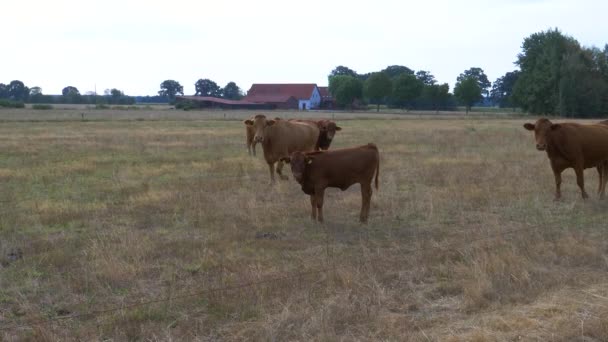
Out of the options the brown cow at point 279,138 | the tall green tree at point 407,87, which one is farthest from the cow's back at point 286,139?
the tall green tree at point 407,87

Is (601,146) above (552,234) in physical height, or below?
above

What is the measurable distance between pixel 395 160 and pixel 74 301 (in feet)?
45.7

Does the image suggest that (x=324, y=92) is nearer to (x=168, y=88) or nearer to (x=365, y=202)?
(x=168, y=88)

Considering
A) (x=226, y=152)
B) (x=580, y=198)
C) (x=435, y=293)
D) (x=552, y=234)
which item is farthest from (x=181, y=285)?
(x=226, y=152)

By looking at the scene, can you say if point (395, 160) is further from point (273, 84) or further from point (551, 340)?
point (273, 84)

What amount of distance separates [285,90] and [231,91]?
99.6 ft

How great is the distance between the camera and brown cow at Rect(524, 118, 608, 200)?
12898mm

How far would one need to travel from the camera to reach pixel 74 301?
6.71 metres

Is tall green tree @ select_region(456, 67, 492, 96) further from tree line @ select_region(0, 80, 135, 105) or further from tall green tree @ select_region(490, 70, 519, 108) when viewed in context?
tree line @ select_region(0, 80, 135, 105)

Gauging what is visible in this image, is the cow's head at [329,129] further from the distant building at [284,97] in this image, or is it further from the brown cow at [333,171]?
the distant building at [284,97]

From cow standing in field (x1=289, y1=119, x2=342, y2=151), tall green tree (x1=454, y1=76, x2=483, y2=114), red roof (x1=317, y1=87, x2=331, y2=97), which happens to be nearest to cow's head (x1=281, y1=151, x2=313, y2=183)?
cow standing in field (x1=289, y1=119, x2=342, y2=151)

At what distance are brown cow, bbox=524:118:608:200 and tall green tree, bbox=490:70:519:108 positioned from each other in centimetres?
10703

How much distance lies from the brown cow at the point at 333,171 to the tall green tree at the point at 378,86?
96.8m

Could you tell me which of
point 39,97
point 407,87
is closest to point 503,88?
point 407,87
